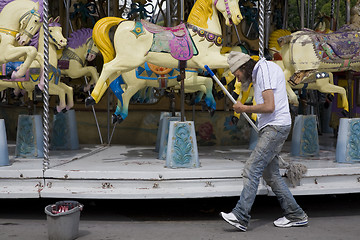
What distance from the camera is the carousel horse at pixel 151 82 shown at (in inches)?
280

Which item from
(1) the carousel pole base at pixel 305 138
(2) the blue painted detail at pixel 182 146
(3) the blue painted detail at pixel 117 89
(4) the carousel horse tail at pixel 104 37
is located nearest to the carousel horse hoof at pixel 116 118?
(3) the blue painted detail at pixel 117 89

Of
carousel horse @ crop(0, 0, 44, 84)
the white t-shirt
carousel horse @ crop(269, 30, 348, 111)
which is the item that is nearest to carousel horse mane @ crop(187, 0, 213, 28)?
carousel horse @ crop(269, 30, 348, 111)

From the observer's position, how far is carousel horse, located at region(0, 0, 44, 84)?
5.97 m

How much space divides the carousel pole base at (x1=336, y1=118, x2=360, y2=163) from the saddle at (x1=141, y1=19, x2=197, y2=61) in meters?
2.11

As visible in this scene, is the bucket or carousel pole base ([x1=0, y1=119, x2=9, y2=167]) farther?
carousel pole base ([x1=0, y1=119, x2=9, y2=167])

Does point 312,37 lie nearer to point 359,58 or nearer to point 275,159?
point 359,58

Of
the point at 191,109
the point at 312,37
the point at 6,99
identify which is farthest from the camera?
the point at 6,99

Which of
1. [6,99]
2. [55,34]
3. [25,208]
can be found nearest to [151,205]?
[25,208]

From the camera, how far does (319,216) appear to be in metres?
5.62

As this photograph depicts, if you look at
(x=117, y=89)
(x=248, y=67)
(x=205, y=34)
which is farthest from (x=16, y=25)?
(x=248, y=67)

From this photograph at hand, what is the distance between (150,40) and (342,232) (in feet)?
10.1

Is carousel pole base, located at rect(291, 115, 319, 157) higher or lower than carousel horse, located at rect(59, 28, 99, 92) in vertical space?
lower

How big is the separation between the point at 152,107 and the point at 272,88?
4635 mm

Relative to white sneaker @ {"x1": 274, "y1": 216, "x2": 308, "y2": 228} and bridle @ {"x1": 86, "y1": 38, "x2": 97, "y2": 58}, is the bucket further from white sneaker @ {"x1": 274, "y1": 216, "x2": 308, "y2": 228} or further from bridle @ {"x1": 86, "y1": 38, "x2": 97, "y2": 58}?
bridle @ {"x1": 86, "y1": 38, "x2": 97, "y2": 58}
